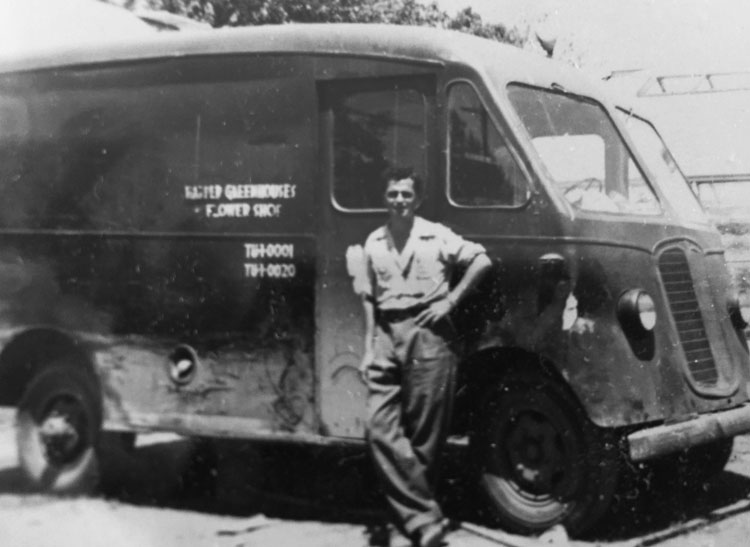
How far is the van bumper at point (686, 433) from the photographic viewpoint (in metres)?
5.80

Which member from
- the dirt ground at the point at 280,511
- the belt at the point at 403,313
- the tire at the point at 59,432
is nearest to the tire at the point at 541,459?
the dirt ground at the point at 280,511

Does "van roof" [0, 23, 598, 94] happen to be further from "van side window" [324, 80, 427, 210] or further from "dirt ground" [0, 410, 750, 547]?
"dirt ground" [0, 410, 750, 547]

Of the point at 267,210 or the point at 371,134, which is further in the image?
the point at 267,210

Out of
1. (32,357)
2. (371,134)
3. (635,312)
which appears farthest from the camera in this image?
(32,357)

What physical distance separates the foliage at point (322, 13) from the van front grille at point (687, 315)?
24045mm

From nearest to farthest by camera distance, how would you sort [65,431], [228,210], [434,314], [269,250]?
[434,314] → [269,250] → [228,210] → [65,431]

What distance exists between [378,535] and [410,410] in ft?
2.75

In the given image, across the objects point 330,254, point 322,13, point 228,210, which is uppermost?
point 322,13

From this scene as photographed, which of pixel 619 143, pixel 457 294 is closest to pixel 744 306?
pixel 619 143

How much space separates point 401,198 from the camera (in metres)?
5.91

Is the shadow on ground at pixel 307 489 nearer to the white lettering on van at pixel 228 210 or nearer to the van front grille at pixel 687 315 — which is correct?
the van front grille at pixel 687 315

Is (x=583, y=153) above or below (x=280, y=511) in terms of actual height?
above

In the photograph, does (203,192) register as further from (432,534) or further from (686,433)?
(686,433)

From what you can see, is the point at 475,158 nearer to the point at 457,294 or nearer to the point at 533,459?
the point at 457,294
